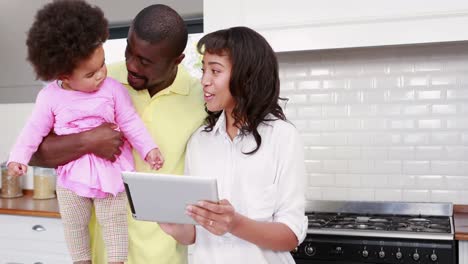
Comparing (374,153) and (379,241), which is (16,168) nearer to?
(379,241)

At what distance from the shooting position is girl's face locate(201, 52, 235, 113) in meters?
1.58

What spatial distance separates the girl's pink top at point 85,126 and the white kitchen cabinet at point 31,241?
1.43 m

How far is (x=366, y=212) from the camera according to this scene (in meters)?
2.91

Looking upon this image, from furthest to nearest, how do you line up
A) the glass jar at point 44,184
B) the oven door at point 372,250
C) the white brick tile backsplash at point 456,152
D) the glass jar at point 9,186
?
the glass jar at point 9,186
the glass jar at point 44,184
the white brick tile backsplash at point 456,152
the oven door at point 372,250

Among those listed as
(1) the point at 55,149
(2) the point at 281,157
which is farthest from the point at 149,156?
(2) the point at 281,157

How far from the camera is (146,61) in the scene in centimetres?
A: 156

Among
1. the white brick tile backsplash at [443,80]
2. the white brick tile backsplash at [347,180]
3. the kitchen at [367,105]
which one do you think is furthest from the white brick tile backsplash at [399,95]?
the white brick tile backsplash at [347,180]

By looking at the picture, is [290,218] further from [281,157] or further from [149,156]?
[149,156]

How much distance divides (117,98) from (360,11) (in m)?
1.34

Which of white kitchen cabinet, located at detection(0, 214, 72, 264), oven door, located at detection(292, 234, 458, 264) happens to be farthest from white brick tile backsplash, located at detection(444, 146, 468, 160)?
white kitchen cabinet, located at detection(0, 214, 72, 264)

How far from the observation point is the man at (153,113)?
1.56 meters

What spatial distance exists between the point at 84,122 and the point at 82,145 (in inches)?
3.2

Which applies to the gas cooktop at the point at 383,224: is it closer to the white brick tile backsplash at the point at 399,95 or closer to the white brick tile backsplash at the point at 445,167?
the white brick tile backsplash at the point at 445,167

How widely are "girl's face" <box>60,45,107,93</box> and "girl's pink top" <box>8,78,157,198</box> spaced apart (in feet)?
0.12
